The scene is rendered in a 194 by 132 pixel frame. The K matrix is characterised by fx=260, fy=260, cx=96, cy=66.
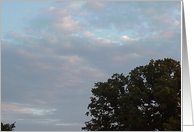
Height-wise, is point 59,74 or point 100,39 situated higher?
point 100,39

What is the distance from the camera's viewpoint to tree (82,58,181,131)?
8.59 m

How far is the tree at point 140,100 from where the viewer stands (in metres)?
8.59

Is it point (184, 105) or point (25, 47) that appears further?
point (25, 47)

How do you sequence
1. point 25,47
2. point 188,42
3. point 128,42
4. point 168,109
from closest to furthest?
point 188,42, point 168,109, point 128,42, point 25,47

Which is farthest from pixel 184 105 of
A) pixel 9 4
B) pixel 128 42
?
pixel 9 4

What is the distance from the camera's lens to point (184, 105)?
173 inches

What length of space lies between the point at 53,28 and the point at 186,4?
8274mm

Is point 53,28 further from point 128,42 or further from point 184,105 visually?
point 184,105

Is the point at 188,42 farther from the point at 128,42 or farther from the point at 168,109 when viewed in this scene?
the point at 128,42

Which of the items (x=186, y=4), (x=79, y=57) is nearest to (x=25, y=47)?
(x=79, y=57)

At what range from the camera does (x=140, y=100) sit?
906 cm

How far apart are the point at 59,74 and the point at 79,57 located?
1194 millimetres

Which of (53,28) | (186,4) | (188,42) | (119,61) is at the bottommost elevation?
(188,42)

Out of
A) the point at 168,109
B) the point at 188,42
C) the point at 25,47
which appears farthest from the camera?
the point at 25,47
